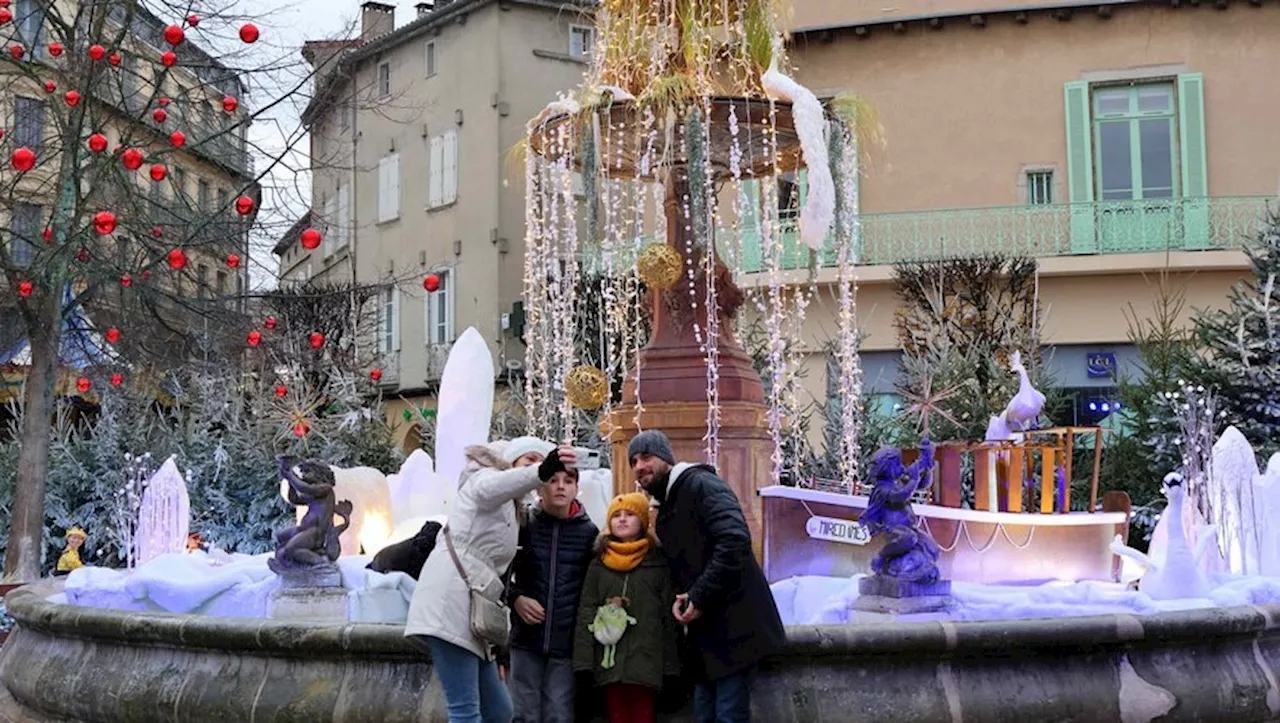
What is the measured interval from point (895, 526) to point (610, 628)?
192 cm

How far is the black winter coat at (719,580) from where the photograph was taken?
191 inches

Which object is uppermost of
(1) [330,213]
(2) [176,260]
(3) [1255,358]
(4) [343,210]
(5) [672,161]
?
(4) [343,210]

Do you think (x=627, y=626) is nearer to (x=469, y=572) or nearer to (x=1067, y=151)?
(x=469, y=572)

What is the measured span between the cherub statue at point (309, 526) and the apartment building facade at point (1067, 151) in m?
13.8

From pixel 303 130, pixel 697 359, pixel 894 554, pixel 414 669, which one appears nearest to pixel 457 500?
pixel 414 669

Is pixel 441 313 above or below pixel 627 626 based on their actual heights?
above

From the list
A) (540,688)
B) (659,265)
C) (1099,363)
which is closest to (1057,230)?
(1099,363)

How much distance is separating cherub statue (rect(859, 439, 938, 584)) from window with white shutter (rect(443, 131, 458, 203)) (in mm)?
24004

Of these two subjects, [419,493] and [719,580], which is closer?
[719,580]

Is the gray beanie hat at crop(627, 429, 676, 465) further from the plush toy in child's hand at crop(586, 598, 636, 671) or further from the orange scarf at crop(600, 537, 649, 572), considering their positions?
the plush toy in child's hand at crop(586, 598, 636, 671)

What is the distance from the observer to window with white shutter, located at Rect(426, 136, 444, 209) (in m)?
29.9

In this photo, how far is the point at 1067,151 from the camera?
70.1 ft

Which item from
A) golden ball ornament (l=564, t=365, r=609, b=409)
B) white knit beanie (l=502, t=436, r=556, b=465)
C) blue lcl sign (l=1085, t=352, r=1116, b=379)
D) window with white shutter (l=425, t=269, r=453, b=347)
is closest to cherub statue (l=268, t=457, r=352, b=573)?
golden ball ornament (l=564, t=365, r=609, b=409)

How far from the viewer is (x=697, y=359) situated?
27.1ft
